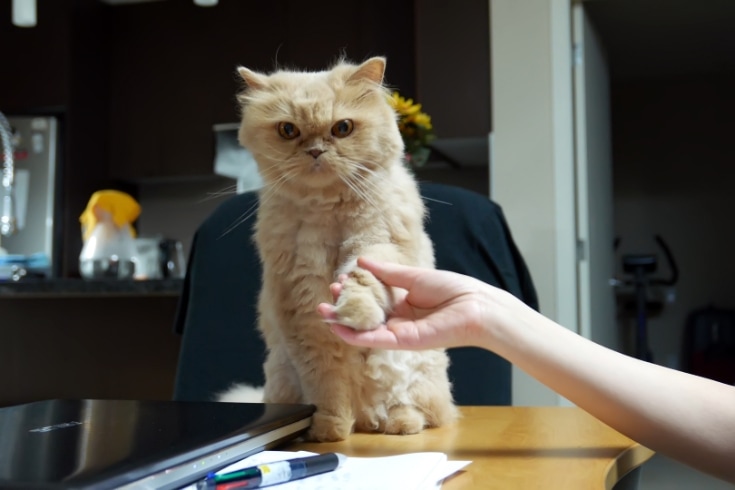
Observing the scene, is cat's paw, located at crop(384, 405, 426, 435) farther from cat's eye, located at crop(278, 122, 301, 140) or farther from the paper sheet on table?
cat's eye, located at crop(278, 122, 301, 140)

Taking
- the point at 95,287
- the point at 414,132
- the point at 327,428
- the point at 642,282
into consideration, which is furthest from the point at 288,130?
the point at 642,282

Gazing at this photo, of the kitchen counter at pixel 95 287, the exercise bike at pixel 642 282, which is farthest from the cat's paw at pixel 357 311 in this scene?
the exercise bike at pixel 642 282

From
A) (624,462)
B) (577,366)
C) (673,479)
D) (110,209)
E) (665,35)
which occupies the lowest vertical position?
(673,479)

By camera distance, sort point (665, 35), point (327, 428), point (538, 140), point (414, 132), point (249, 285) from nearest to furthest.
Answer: point (327, 428) < point (249, 285) < point (414, 132) < point (538, 140) < point (665, 35)

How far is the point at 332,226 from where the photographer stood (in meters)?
0.85

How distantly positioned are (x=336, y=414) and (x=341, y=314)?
7.3 inches

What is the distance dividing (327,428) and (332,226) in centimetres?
24

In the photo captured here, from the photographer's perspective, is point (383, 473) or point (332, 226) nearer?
point (383, 473)

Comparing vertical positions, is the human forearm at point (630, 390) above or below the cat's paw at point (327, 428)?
above

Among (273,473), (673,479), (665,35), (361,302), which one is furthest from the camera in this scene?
(665,35)

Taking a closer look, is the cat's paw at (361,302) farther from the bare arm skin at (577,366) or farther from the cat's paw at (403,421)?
the cat's paw at (403,421)

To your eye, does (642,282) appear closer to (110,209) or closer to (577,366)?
(110,209)

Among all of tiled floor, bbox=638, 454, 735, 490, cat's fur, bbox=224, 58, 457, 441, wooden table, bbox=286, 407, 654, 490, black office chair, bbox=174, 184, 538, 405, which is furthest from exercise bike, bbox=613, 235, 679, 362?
cat's fur, bbox=224, 58, 457, 441

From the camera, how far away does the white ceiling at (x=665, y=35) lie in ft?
11.8
